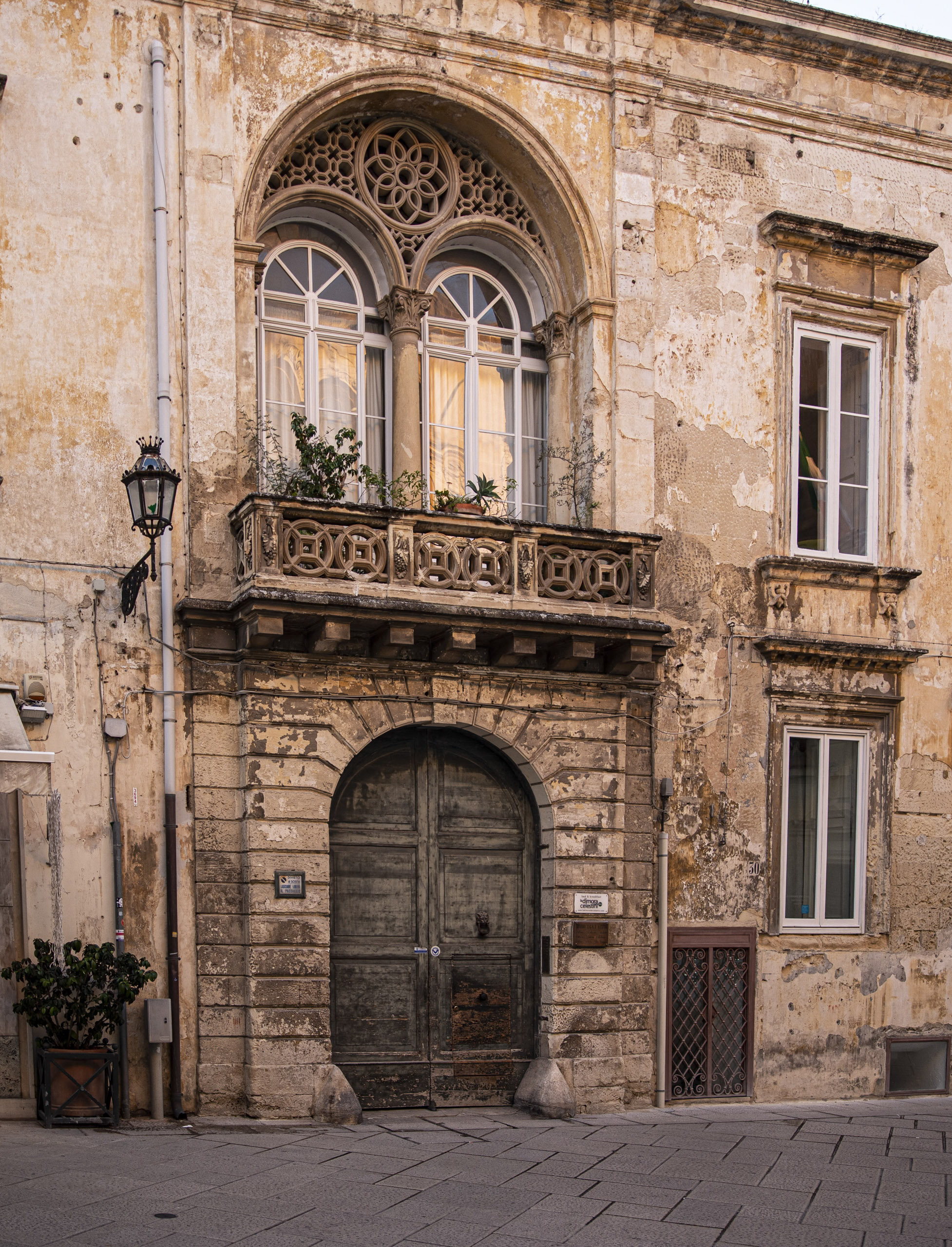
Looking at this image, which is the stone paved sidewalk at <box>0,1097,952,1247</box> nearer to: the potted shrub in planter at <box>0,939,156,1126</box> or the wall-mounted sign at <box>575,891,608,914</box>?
the potted shrub in planter at <box>0,939,156,1126</box>

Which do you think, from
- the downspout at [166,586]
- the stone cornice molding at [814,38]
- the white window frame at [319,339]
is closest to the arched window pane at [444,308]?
the white window frame at [319,339]

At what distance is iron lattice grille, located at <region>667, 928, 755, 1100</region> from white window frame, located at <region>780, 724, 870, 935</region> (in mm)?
674

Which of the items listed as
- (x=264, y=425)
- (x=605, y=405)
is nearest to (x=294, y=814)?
(x=264, y=425)

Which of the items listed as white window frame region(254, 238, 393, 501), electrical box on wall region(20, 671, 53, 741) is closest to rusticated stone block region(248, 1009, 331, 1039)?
electrical box on wall region(20, 671, 53, 741)

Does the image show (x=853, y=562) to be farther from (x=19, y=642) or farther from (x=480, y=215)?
(x=19, y=642)

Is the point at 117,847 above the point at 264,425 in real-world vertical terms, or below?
below

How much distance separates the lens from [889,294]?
1451cm

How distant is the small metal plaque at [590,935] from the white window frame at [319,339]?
4110 millimetres

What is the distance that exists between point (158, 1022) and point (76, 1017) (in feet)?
2.50

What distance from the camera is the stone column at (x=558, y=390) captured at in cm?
1344

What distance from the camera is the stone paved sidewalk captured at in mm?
7926

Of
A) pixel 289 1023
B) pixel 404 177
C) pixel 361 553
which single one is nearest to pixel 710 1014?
pixel 289 1023

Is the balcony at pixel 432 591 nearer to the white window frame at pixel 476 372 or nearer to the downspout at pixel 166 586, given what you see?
the downspout at pixel 166 586

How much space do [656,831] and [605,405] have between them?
3.85m
